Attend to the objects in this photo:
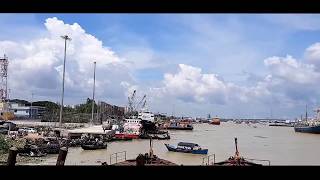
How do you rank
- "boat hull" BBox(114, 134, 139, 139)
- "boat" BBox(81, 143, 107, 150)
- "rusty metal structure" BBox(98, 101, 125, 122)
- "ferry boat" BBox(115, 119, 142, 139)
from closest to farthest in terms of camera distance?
"boat" BBox(81, 143, 107, 150)
"boat hull" BBox(114, 134, 139, 139)
"ferry boat" BBox(115, 119, 142, 139)
"rusty metal structure" BBox(98, 101, 125, 122)

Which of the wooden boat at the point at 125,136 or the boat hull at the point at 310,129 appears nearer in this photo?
the wooden boat at the point at 125,136

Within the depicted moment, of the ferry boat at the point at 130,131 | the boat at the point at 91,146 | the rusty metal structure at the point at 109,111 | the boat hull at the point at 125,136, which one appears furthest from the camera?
the rusty metal structure at the point at 109,111

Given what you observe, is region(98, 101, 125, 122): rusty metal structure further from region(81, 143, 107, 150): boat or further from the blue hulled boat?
region(81, 143, 107, 150): boat

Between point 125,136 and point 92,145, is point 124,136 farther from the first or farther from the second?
point 92,145

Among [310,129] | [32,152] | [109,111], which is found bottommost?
[32,152]

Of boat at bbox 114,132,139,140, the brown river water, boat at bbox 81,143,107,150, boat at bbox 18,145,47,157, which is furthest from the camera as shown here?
boat at bbox 114,132,139,140

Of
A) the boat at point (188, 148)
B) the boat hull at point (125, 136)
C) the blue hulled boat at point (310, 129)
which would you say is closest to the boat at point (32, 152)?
the boat at point (188, 148)

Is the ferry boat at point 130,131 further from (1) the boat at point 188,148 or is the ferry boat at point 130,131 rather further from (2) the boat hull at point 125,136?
(1) the boat at point 188,148

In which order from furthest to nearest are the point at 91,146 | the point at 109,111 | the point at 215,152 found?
the point at 109,111
the point at 215,152
the point at 91,146

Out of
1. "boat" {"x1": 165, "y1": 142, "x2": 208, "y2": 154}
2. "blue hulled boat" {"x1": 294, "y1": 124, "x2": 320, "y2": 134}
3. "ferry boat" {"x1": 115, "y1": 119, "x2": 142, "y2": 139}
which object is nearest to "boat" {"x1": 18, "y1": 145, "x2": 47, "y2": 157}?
"boat" {"x1": 165, "y1": 142, "x2": 208, "y2": 154}

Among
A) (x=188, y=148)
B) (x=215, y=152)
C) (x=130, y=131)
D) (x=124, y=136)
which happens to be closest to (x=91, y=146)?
(x=188, y=148)

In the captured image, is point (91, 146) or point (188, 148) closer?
point (91, 146)
